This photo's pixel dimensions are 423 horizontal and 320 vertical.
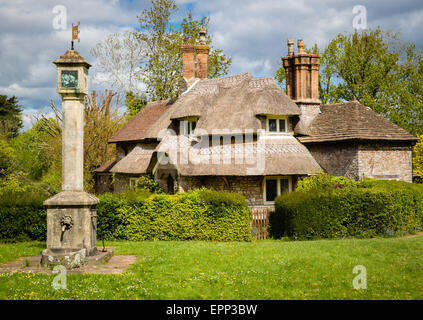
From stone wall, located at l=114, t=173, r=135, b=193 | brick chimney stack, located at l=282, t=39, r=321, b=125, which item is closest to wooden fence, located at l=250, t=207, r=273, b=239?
brick chimney stack, located at l=282, t=39, r=321, b=125

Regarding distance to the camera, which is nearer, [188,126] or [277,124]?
[277,124]

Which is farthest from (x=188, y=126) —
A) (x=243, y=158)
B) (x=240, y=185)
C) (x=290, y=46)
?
(x=290, y=46)

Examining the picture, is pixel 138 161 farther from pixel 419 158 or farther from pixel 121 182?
pixel 419 158

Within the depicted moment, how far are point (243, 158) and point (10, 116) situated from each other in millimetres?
36839

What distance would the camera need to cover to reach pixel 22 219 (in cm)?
1686

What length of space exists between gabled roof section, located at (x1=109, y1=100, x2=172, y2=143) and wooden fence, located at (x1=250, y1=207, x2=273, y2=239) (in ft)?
42.0

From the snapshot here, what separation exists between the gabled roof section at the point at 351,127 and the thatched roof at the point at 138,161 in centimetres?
986

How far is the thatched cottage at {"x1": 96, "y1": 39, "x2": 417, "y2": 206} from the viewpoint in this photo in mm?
22359

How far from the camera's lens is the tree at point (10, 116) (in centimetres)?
4672

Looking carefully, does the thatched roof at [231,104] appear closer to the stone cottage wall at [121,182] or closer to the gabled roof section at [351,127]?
the gabled roof section at [351,127]
